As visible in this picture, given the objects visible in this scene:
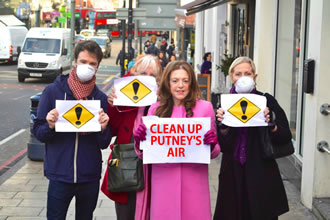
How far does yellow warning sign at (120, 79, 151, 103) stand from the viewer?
444 centimetres

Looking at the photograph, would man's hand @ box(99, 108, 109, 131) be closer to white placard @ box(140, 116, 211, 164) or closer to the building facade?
white placard @ box(140, 116, 211, 164)

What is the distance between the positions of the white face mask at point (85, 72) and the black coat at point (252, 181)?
3.34 ft

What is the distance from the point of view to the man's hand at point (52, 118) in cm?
423

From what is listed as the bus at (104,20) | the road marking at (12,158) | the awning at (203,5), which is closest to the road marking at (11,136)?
the road marking at (12,158)

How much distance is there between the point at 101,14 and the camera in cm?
7638

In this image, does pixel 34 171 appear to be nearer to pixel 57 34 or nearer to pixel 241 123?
pixel 241 123

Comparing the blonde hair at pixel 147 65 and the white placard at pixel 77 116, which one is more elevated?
the blonde hair at pixel 147 65

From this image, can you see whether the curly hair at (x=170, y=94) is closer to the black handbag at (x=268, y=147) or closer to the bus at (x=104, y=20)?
the black handbag at (x=268, y=147)

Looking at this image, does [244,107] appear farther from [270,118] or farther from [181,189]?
[181,189]

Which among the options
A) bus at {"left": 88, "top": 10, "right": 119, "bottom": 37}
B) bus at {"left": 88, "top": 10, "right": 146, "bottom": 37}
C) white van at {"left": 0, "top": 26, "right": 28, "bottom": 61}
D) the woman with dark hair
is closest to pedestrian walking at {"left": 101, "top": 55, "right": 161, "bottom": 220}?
the woman with dark hair

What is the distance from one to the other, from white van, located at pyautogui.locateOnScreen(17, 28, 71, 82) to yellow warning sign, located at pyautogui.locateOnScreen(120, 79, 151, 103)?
73.8 feet

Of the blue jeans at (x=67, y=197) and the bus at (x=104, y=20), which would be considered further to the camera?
the bus at (x=104, y=20)

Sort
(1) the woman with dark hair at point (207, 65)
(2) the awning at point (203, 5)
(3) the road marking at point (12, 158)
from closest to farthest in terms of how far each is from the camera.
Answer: (3) the road marking at point (12, 158)
(2) the awning at point (203, 5)
(1) the woman with dark hair at point (207, 65)

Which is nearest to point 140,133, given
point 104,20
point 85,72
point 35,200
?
point 85,72
